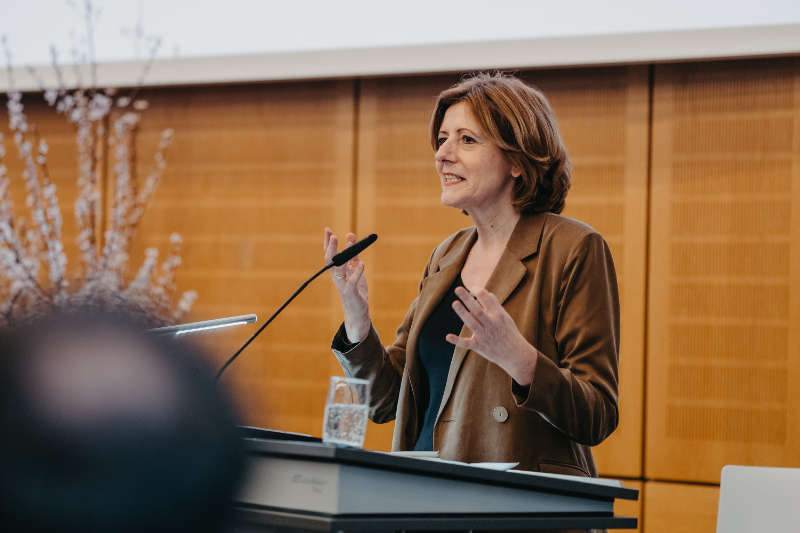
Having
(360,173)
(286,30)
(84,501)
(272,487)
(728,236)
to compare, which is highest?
(286,30)

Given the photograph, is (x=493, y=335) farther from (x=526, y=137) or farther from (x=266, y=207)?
(x=266, y=207)

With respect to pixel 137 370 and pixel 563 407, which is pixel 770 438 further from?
pixel 137 370

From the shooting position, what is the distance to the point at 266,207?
464cm

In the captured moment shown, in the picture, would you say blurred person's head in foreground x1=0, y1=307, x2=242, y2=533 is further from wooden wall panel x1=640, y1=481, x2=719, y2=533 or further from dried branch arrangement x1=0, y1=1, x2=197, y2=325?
dried branch arrangement x1=0, y1=1, x2=197, y2=325

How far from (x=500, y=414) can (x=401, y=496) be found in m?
0.75

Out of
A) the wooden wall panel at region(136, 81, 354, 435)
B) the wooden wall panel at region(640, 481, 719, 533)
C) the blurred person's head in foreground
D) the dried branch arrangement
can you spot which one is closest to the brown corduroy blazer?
the blurred person's head in foreground

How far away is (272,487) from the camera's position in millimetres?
1069

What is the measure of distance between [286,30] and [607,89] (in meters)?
1.58

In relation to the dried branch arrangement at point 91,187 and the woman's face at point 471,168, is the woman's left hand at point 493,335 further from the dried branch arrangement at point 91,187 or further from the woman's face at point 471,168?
the dried branch arrangement at point 91,187

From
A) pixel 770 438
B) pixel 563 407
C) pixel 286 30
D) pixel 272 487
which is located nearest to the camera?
pixel 272 487

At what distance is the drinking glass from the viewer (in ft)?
4.04

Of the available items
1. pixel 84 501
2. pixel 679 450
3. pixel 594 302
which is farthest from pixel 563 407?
pixel 679 450

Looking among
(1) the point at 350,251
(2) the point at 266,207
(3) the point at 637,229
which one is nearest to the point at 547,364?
(1) the point at 350,251

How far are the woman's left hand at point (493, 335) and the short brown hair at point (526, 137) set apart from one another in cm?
66
